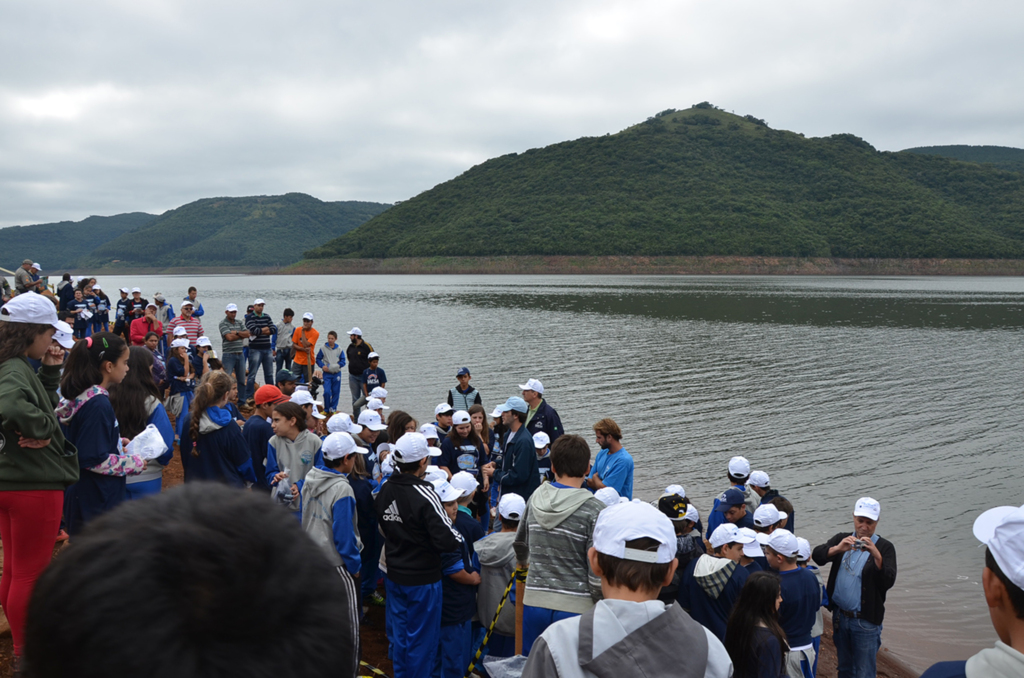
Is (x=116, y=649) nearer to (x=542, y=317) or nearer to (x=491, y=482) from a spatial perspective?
(x=491, y=482)

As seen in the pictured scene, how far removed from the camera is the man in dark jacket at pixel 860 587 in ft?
18.9

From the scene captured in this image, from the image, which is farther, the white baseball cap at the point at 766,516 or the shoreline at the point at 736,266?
A: the shoreline at the point at 736,266

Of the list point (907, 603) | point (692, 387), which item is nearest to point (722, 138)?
point (692, 387)

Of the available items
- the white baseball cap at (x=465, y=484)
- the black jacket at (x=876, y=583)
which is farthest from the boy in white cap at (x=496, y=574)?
the black jacket at (x=876, y=583)

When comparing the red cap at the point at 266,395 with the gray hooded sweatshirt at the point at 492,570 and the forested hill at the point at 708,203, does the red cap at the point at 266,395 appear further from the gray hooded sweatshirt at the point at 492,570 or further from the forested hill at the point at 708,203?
the forested hill at the point at 708,203

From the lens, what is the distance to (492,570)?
5.40 metres

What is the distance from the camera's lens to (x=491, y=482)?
8609 mm

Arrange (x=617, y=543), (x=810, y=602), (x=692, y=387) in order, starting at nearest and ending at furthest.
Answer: (x=617, y=543), (x=810, y=602), (x=692, y=387)

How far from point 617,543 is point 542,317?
39.5m

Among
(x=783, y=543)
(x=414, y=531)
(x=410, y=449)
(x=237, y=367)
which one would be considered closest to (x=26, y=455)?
(x=410, y=449)

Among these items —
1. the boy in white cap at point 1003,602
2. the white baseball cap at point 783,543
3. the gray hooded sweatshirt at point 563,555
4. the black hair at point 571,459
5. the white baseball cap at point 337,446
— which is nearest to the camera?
the boy in white cap at point 1003,602

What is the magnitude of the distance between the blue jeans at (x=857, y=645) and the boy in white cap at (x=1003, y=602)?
4.66 m

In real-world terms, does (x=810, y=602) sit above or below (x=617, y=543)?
below

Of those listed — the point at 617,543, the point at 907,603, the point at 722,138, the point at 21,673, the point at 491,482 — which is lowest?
the point at 907,603
